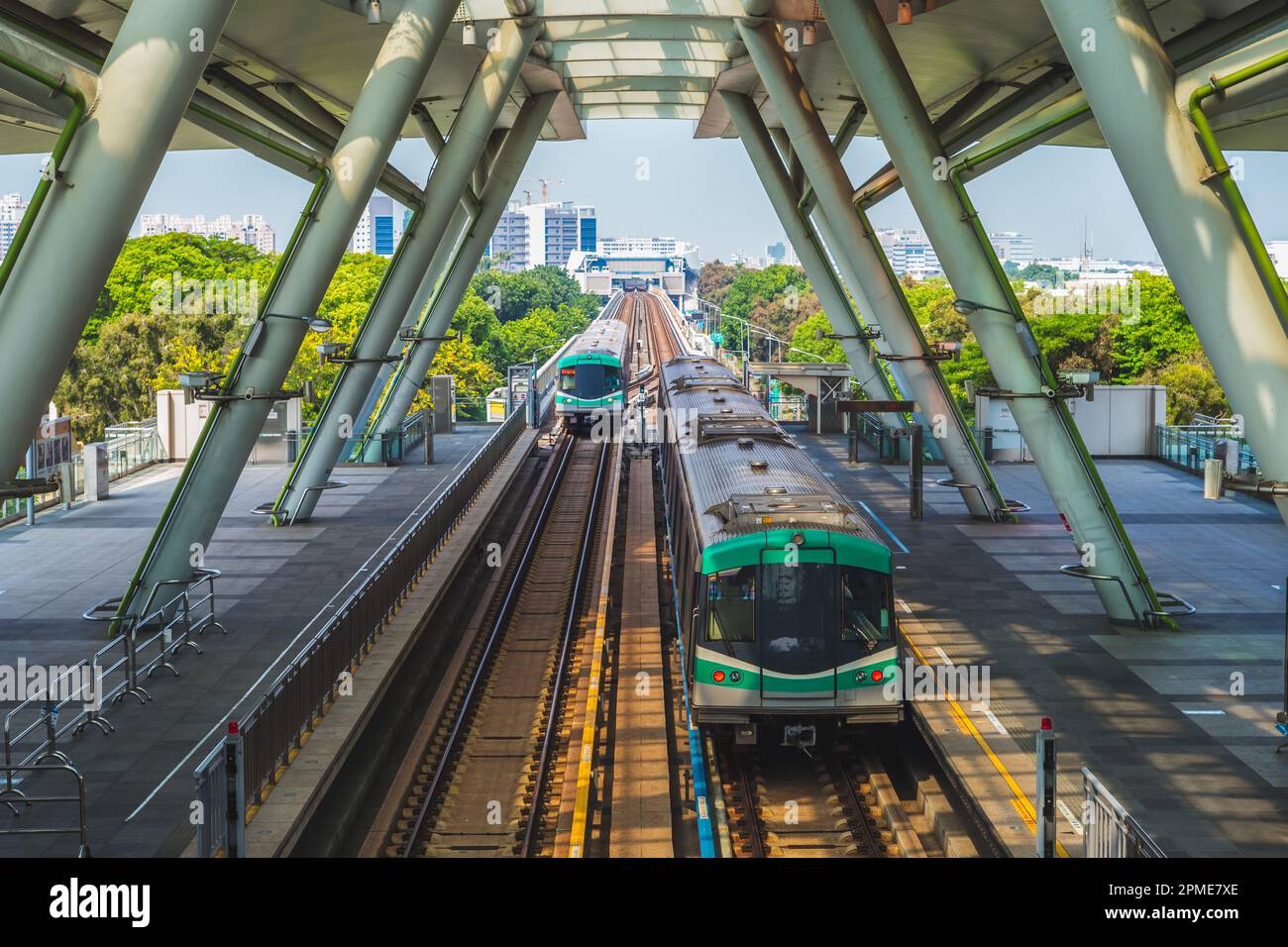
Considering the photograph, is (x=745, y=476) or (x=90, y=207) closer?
(x=90, y=207)

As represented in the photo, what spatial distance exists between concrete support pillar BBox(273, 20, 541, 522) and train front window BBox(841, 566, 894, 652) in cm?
1616

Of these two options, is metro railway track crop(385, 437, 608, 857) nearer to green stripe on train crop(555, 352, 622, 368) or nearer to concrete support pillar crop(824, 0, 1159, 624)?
concrete support pillar crop(824, 0, 1159, 624)

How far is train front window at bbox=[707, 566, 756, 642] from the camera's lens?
49.9ft

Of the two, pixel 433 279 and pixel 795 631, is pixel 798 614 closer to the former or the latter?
pixel 795 631

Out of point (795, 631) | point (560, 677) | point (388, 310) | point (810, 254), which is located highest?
point (810, 254)

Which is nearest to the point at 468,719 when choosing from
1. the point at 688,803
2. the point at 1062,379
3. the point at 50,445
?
the point at 688,803

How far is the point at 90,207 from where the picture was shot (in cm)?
1381

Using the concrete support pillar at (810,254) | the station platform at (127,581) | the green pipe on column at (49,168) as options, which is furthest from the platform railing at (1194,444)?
the green pipe on column at (49,168)

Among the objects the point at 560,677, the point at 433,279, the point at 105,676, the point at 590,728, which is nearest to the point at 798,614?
the point at 590,728

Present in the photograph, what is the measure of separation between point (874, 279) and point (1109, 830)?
21.1 m

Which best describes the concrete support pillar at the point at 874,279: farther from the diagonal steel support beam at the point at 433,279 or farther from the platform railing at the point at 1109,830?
the platform railing at the point at 1109,830

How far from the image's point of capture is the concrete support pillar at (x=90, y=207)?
1354 cm

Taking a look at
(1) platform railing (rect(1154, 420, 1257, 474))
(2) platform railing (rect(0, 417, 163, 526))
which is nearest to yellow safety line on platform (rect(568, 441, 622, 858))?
(2) platform railing (rect(0, 417, 163, 526))
